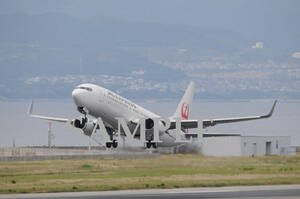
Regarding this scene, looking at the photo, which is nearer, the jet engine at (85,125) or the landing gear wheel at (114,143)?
the jet engine at (85,125)

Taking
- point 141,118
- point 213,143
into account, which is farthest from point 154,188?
point 213,143

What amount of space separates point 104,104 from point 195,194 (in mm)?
25600

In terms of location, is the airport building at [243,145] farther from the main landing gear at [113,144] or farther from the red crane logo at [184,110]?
the main landing gear at [113,144]

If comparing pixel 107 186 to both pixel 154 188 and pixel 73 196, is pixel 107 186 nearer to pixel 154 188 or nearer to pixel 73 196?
pixel 154 188

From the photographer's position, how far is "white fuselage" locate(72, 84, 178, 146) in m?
61.8

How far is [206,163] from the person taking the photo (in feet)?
218

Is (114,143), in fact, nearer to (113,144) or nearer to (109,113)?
(113,144)

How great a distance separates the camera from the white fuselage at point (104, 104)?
203 ft

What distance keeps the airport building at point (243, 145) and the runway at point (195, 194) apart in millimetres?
34246

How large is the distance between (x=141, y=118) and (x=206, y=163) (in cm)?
781

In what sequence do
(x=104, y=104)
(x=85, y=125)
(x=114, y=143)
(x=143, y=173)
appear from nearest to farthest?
(x=143, y=173), (x=104, y=104), (x=85, y=125), (x=114, y=143)

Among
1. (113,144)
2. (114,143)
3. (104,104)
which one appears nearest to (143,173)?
(104,104)

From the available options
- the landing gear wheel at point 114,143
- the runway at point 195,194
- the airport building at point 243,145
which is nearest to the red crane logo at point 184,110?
the airport building at point 243,145

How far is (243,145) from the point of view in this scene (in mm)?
80938
